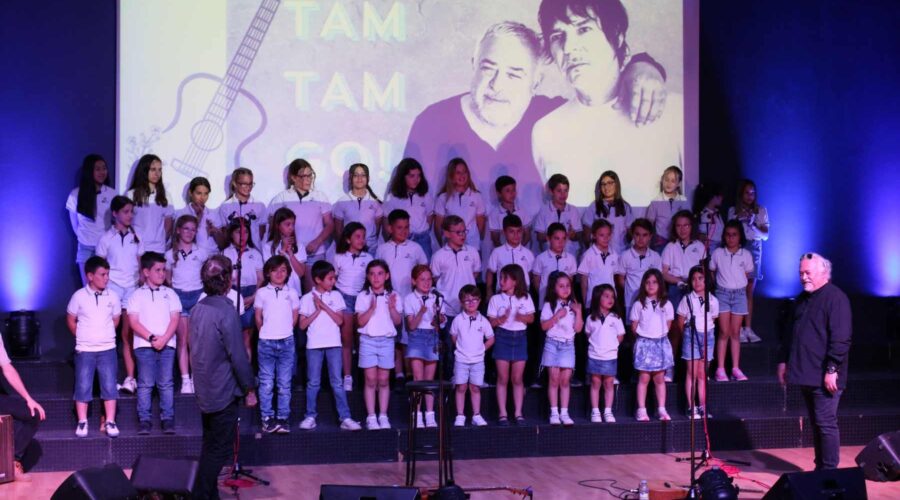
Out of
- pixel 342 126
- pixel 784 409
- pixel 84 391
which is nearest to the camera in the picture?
pixel 84 391

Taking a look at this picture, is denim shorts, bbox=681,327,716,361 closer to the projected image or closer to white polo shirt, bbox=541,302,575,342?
white polo shirt, bbox=541,302,575,342

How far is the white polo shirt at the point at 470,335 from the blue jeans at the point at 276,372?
46.9 inches

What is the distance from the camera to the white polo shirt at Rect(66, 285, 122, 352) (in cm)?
744

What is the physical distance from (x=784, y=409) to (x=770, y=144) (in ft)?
8.71

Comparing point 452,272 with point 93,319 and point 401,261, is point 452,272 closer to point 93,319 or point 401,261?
point 401,261

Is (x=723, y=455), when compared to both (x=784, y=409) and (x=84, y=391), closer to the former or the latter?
(x=784, y=409)

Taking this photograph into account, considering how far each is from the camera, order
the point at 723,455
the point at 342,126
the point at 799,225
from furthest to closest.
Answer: the point at 799,225 → the point at 342,126 → the point at 723,455

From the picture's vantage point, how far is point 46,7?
8.56 m

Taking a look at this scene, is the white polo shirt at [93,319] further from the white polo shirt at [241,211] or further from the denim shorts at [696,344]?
the denim shorts at [696,344]

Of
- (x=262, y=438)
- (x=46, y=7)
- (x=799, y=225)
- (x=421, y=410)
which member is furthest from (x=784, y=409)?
(x=46, y=7)

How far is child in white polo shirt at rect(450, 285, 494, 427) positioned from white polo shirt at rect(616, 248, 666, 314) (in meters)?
1.40

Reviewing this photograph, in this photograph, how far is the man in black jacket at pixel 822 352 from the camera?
624 centimetres

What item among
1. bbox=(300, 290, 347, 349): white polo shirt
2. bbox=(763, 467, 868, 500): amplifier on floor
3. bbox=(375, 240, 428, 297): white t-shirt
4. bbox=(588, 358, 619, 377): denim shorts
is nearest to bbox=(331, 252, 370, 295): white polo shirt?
bbox=(375, 240, 428, 297): white t-shirt

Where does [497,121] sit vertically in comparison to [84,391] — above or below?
above
